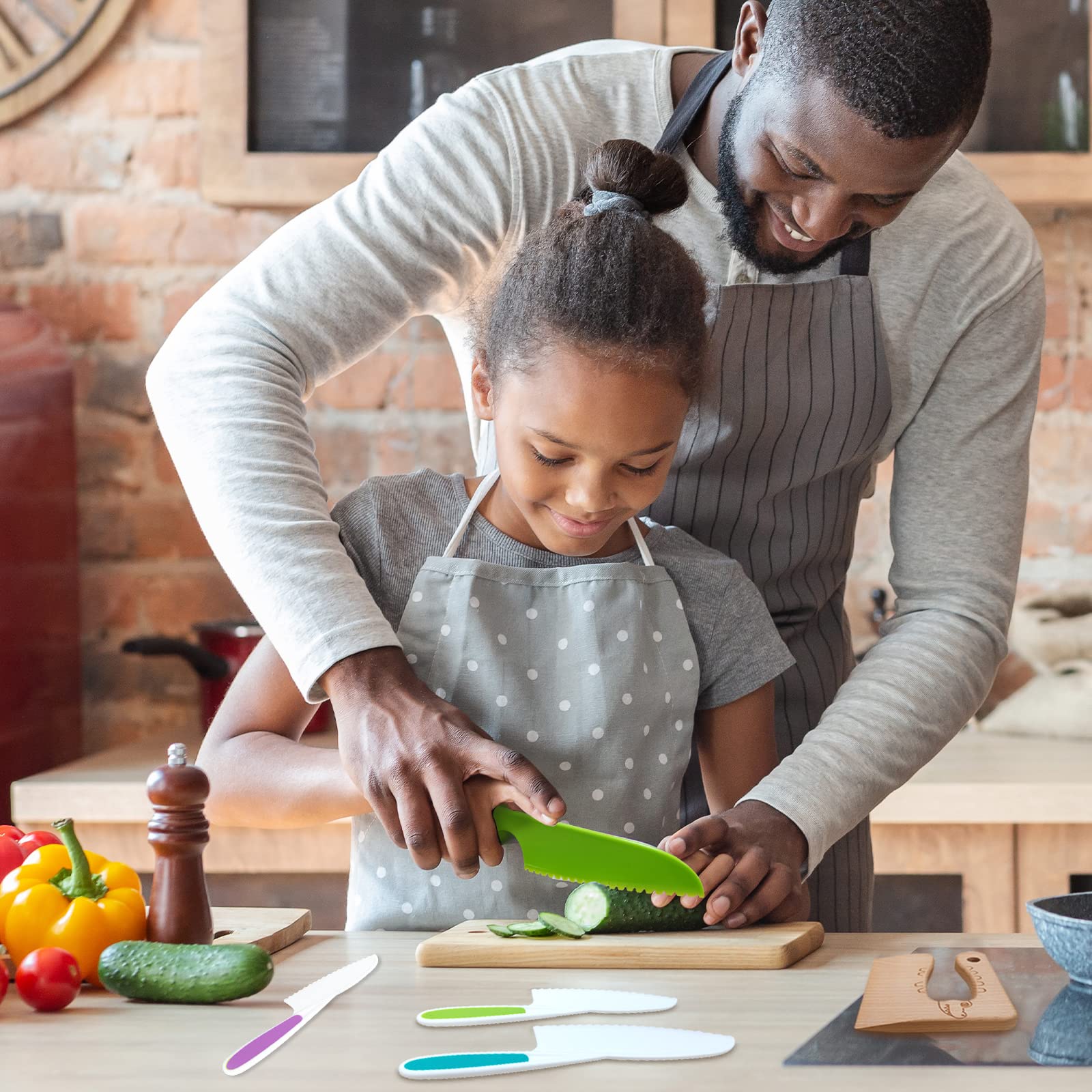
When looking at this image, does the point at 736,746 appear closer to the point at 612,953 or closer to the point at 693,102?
the point at 612,953

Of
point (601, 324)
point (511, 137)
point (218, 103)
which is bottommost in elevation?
point (601, 324)

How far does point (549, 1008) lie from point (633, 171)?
1.98ft

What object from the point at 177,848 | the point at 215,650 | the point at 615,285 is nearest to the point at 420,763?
the point at 177,848

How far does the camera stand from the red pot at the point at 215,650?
204 cm

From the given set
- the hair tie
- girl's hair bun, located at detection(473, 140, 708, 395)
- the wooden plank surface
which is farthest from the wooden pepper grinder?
the wooden plank surface

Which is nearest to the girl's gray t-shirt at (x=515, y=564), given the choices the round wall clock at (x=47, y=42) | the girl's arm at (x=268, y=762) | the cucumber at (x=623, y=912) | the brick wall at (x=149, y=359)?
the girl's arm at (x=268, y=762)

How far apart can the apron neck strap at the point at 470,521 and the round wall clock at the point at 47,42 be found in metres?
1.43

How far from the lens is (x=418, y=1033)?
2.54 ft

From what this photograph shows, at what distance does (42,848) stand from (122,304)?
1455 mm

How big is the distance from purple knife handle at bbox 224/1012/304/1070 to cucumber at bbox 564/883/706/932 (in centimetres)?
22

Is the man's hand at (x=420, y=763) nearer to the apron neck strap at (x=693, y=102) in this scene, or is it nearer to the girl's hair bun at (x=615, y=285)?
the girl's hair bun at (x=615, y=285)

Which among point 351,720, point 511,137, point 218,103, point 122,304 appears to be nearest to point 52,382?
point 122,304

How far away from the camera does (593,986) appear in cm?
87

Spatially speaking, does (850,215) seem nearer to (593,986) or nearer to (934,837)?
(593,986)
